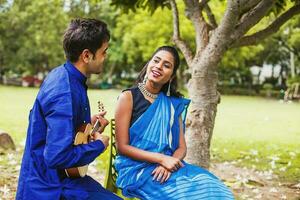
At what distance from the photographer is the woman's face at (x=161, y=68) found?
4.04 m

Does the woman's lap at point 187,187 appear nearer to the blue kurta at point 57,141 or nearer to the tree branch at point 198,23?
the blue kurta at point 57,141

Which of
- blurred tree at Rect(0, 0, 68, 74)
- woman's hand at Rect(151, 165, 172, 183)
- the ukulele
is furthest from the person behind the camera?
blurred tree at Rect(0, 0, 68, 74)

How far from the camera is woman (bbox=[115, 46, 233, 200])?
11.7ft

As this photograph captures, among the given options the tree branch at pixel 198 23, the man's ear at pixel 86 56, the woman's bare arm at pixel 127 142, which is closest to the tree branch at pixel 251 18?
the tree branch at pixel 198 23

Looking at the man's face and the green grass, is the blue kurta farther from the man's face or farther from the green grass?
the green grass

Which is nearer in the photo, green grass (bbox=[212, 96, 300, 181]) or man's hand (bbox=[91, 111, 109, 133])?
man's hand (bbox=[91, 111, 109, 133])

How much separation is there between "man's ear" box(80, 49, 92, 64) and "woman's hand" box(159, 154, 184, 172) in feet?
3.50

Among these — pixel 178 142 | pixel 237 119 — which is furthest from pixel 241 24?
pixel 237 119

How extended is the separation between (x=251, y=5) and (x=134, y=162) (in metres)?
4.14

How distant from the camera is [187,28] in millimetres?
37094

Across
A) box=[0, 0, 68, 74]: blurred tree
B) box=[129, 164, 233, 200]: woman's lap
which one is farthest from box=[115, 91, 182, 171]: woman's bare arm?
box=[0, 0, 68, 74]: blurred tree

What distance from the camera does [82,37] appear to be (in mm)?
2951

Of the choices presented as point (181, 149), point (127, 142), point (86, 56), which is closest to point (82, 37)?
point (86, 56)

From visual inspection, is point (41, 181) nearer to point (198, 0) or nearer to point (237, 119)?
point (198, 0)
